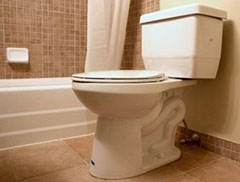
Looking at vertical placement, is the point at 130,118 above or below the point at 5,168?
above

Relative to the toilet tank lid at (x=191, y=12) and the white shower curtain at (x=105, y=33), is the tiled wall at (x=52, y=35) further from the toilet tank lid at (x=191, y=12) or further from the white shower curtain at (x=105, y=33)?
the toilet tank lid at (x=191, y=12)

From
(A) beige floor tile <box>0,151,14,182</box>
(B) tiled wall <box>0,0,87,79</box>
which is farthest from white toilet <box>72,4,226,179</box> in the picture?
(B) tiled wall <box>0,0,87,79</box>

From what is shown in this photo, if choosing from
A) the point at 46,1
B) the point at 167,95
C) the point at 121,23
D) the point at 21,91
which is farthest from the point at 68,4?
the point at 167,95

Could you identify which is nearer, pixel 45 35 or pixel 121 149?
pixel 121 149

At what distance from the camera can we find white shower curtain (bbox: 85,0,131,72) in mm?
1438

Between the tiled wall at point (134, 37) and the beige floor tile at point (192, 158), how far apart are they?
70 cm

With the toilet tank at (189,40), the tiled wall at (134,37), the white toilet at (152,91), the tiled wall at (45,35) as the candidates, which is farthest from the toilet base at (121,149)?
the tiled wall at (45,35)

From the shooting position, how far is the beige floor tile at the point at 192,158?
106 centimetres

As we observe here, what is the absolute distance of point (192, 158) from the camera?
3.71 feet

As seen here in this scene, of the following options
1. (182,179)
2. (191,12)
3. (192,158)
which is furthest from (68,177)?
(191,12)

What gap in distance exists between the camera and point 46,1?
69.7 inches

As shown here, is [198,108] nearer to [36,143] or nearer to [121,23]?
[121,23]

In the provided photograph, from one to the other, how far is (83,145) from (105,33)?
2.30 ft

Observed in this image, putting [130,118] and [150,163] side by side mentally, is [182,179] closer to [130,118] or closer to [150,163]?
[150,163]
